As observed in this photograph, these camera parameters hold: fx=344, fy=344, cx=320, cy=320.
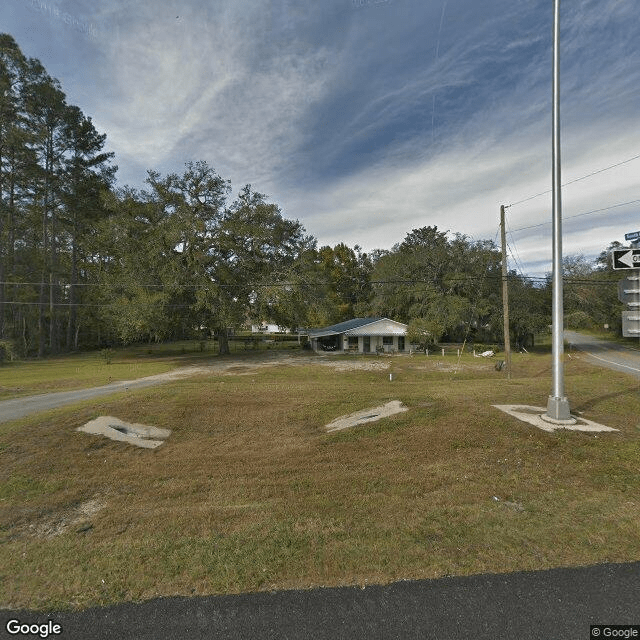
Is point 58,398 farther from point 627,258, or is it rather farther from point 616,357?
point 616,357

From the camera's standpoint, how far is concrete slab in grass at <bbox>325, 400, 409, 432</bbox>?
7.82m

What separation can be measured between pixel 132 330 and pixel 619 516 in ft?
93.4

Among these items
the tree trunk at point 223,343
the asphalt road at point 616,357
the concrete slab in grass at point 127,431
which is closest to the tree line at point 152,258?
the tree trunk at point 223,343

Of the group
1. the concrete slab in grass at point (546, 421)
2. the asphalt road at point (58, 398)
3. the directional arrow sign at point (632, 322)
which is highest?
the directional arrow sign at point (632, 322)

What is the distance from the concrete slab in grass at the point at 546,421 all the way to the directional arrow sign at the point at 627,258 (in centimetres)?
317

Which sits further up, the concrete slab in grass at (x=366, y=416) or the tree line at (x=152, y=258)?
the tree line at (x=152, y=258)

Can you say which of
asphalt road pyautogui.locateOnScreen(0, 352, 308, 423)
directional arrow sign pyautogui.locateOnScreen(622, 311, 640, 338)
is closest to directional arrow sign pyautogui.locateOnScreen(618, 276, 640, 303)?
directional arrow sign pyautogui.locateOnScreen(622, 311, 640, 338)

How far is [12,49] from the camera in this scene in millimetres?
26922

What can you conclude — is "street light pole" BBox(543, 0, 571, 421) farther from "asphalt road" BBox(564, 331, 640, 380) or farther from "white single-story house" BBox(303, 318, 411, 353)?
"white single-story house" BBox(303, 318, 411, 353)

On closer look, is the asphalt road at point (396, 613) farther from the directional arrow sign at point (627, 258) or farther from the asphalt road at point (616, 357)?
the asphalt road at point (616, 357)

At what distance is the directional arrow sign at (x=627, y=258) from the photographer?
5508 millimetres

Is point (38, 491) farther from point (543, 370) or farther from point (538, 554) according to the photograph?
point (543, 370)

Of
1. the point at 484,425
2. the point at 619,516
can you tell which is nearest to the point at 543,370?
the point at 484,425

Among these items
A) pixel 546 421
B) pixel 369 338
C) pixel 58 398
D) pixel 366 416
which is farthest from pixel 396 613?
pixel 369 338
